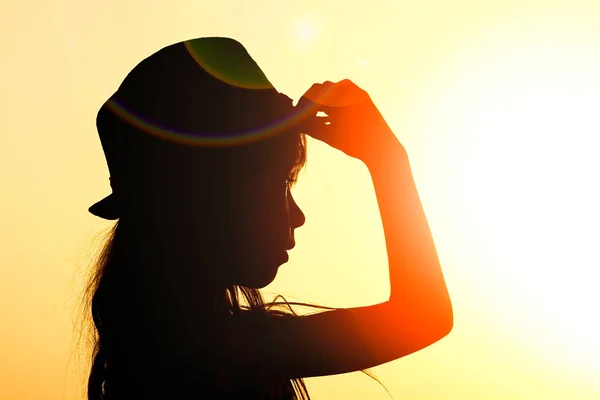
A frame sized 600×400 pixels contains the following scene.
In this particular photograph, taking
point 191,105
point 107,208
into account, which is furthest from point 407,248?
point 107,208

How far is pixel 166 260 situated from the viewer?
320 centimetres

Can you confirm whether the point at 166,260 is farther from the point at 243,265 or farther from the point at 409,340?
the point at 409,340

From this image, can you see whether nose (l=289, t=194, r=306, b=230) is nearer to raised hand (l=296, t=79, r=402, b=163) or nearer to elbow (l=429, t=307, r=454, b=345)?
raised hand (l=296, t=79, r=402, b=163)

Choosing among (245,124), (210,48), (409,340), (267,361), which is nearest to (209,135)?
(245,124)

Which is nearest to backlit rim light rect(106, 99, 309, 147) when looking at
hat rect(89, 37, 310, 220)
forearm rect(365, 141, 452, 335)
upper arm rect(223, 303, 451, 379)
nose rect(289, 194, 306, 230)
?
hat rect(89, 37, 310, 220)

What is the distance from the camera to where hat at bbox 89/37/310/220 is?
121 inches

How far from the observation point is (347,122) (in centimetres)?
309

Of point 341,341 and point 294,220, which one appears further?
point 294,220

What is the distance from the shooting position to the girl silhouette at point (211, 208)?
9.39 ft

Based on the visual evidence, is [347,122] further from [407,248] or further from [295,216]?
[407,248]

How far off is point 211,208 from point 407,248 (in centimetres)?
96

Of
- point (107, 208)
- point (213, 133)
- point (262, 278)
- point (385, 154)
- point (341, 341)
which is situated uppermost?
point (213, 133)

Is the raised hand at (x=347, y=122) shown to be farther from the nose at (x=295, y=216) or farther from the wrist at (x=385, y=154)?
the nose at (x=295, y=216)

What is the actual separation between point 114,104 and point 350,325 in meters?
1.66
